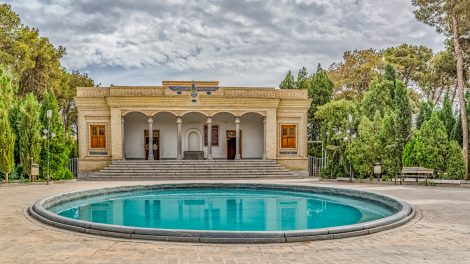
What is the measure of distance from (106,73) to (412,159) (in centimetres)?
2571

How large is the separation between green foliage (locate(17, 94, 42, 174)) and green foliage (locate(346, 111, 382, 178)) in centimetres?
1413

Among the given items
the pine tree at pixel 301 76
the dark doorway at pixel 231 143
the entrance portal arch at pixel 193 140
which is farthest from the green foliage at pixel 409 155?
the pine tree at pixel 301 76

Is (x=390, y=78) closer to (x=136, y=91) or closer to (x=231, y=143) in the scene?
(x=231, y=143)

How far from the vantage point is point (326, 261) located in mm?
5402

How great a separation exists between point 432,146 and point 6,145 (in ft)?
58.2

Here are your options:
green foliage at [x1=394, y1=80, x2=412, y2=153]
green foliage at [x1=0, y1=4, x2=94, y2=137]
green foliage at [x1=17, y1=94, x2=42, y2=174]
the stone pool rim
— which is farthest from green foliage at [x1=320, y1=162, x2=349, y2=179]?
green foliage at [x1=0, y1=4, x2=94, y2=137]

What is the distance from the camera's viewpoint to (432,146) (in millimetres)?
16906

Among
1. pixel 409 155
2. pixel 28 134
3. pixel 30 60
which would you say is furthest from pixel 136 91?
pixel 409 155

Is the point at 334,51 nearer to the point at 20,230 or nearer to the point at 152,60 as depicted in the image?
the point at 152,60

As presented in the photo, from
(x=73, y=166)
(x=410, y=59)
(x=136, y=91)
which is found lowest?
(x=73, y=166)

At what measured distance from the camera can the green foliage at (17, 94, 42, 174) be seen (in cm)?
1892

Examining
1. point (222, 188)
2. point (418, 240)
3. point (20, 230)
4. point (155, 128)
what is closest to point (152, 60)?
point (155, 128)

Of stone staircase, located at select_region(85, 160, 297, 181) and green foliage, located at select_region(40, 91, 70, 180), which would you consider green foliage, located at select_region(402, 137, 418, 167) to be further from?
green foliage, located at select_region(40, 91, 70, 180)

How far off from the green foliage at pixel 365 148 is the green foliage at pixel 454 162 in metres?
2.79
